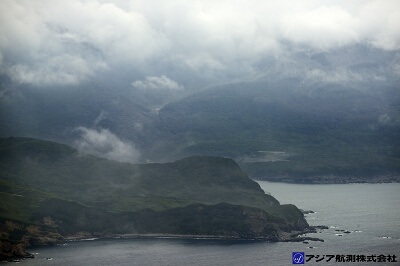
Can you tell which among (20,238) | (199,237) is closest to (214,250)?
(199,237)

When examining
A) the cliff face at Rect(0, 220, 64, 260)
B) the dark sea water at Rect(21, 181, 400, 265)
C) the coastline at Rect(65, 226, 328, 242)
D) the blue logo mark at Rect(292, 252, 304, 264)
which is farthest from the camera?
the coastline at Rect(65, 226, 328, 242)

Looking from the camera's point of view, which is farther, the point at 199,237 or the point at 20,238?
the point at 199,237

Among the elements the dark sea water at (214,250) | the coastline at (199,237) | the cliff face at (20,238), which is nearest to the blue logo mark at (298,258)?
the dark sea water at (214,250)

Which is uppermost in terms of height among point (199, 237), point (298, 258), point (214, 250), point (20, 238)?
point (199, 237)

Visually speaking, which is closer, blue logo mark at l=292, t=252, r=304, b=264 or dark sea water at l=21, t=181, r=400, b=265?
blue logo mark at l=292, t=252, r=304, b=264

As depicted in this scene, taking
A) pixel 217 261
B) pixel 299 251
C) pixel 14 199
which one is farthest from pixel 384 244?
pixel 14 199

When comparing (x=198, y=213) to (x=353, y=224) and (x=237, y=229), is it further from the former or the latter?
(x=353, y=224)

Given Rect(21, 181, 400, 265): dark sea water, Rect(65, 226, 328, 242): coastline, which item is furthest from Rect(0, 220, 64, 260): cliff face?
Rect(65, 226, 328, 242): coastline

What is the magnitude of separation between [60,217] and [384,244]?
90780mm

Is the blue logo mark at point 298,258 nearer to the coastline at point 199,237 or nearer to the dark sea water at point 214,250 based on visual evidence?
the dark sea water at point 214,250

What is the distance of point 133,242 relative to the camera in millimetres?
170125

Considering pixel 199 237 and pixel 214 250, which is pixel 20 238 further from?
pixel 214 250

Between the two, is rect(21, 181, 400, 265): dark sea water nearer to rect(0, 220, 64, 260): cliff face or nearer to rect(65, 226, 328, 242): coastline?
rect(65, 226, 328, 242): coastline

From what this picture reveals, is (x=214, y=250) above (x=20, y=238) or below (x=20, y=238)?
below
